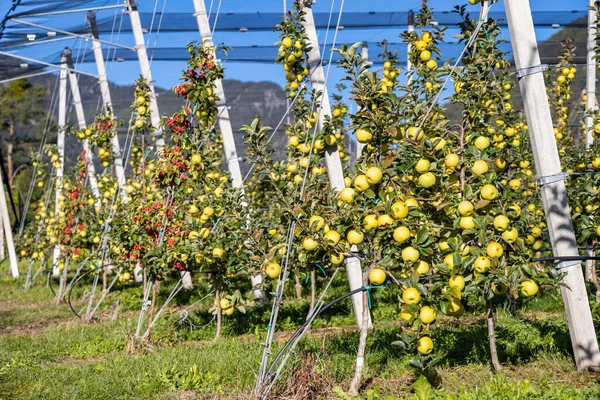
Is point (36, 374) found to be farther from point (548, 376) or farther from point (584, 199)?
point (584, 199)

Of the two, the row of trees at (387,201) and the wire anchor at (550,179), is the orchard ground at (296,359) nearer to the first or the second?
the row of trees at (387,201)

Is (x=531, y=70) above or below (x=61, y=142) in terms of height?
below

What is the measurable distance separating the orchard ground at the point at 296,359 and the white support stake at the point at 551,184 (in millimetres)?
237

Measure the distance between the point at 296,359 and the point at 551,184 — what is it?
1841 millimetres

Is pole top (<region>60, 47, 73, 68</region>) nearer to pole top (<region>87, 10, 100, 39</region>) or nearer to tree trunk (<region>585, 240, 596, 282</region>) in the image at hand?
pole top (<region>87, 10, 100, 39</region>)

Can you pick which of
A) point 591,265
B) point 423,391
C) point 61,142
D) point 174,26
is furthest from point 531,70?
point 61,142

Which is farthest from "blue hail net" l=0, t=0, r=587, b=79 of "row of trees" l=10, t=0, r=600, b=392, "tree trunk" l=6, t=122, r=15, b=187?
"tree trunk" l=6, t=122, r=15, b=187

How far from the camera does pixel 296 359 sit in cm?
411

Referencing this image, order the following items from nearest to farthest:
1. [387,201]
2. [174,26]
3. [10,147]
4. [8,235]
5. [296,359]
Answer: [387,201] < [296,359] < [174,26] < [8,235] < [10,147]

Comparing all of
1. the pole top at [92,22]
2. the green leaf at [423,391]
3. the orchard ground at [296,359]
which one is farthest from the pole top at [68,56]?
the green leaf at [423,391]

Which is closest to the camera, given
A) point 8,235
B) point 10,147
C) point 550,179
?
point 550,179

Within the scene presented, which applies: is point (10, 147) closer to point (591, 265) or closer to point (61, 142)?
point (61, 142)

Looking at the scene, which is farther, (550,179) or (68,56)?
(68,56)

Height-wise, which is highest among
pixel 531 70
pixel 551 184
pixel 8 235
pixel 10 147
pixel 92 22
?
pixel 10 147
